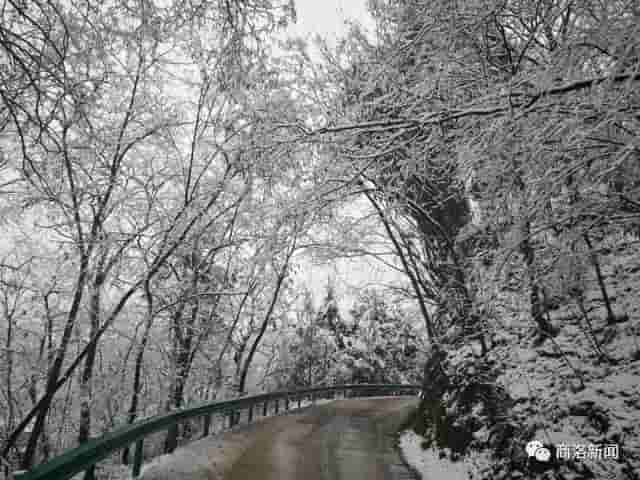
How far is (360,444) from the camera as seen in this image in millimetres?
9398

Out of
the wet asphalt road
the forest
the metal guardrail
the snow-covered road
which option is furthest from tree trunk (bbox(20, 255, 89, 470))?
the wet asphalt road

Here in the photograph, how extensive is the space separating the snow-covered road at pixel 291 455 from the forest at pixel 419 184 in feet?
4.24

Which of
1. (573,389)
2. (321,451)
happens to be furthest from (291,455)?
(573,389)

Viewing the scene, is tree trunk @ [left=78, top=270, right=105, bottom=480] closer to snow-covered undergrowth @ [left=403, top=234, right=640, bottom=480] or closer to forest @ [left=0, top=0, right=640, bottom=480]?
forest @ [left=0, top=0, right=640, bottom=480]

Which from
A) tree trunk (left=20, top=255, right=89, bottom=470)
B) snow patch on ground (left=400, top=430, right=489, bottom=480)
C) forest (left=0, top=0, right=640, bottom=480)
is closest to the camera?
forest (left=0, top=0, right=640, bottom=480)

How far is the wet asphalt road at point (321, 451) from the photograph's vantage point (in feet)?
21.6

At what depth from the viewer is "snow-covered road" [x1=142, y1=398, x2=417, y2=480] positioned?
6262mm

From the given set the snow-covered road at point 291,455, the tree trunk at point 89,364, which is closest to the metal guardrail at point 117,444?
the snow-covered road at point 291,455

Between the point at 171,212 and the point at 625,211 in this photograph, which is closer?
the point at 625,211

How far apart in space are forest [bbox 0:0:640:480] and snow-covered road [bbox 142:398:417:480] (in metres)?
1.29

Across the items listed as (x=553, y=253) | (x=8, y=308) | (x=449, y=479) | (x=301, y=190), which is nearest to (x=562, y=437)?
(x=449, y=479)

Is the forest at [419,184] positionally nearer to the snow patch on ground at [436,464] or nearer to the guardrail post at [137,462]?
the snow patch on ground at [436,464]

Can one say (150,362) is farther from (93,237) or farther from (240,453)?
(240,453)

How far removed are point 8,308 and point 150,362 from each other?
17.3 feet
